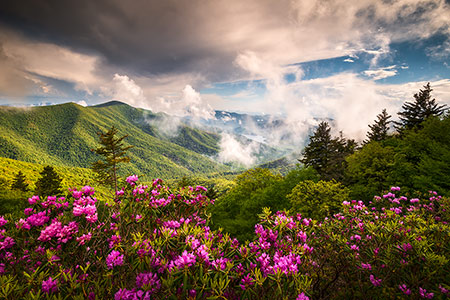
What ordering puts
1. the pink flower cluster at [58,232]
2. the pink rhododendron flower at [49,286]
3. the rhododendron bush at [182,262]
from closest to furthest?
the pink rhododendron flower at [49,286]
the rhododendron bush at [182,262]
the pink flower cluster at [58,232]

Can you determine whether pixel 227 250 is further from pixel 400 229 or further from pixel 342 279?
pixel 400 229

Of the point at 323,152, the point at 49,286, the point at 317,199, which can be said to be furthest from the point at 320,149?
the point at 49,286

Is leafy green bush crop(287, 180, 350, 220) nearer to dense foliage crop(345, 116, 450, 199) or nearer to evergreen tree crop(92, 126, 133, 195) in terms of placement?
dense foliage crop(345, 116, 450, 199)

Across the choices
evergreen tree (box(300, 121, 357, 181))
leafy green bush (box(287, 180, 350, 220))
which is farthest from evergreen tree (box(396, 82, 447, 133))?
leafy green bush (box(287, 180, 350, 220))

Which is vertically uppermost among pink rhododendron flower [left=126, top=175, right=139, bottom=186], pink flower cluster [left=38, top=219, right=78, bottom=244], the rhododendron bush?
pink rhododendron flower [left=126, top=175, right=139, bottom=186]

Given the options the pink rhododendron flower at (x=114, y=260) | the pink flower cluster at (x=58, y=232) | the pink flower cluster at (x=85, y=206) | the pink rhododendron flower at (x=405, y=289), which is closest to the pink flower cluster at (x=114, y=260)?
the pink rhododendron flower at (x=114, y=260)

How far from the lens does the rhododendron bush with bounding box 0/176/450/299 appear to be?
7.28ft

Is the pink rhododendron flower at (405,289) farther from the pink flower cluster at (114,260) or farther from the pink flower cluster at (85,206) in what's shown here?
the pink flower cluster at (85,206)

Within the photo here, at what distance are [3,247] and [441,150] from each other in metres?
24.5

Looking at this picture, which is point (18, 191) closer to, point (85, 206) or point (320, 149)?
point (85, 206)

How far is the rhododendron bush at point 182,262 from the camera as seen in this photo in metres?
2.22

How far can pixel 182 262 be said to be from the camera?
234cm

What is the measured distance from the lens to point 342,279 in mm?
3383

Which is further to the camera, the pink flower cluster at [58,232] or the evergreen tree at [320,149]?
the evergreen tree at [320,149]
